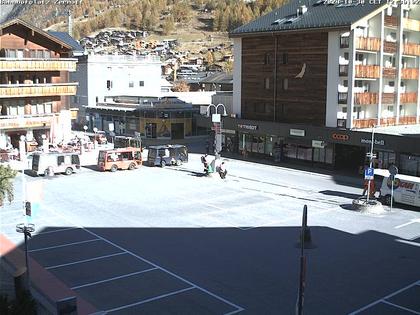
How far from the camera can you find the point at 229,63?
471ft

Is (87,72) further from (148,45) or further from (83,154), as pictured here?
(148,45)

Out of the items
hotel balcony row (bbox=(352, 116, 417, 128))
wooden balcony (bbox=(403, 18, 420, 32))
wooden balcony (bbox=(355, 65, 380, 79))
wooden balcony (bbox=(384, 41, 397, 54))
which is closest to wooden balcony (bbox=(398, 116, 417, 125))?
hotel balcony row (bbox=(352, 116, 417, 128))

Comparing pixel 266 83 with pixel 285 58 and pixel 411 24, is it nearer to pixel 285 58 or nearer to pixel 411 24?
pixel 285 58

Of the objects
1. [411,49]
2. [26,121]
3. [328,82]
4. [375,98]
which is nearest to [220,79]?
[26,121]

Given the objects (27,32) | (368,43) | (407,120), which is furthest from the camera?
(27,32)

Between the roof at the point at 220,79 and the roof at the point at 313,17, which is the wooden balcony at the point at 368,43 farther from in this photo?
the roof at the point at 220,79

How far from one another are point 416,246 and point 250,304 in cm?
1081

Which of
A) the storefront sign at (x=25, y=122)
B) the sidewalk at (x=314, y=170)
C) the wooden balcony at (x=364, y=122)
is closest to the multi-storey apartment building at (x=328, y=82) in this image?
the wooden balcony at (x=364, y=122)

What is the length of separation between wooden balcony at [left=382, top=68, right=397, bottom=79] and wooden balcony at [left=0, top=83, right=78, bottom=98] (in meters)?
30.7

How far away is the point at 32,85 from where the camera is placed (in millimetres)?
55906

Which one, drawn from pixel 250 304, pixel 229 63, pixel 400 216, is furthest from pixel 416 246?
pixel 229 63

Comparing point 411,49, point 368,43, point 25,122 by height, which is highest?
point 368,43

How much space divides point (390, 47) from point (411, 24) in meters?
3.46

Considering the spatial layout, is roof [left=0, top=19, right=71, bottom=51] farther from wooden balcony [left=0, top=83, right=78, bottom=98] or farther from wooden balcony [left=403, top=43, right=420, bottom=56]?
wooden balcony [left=403, top=43, right=420, bottom=56]
